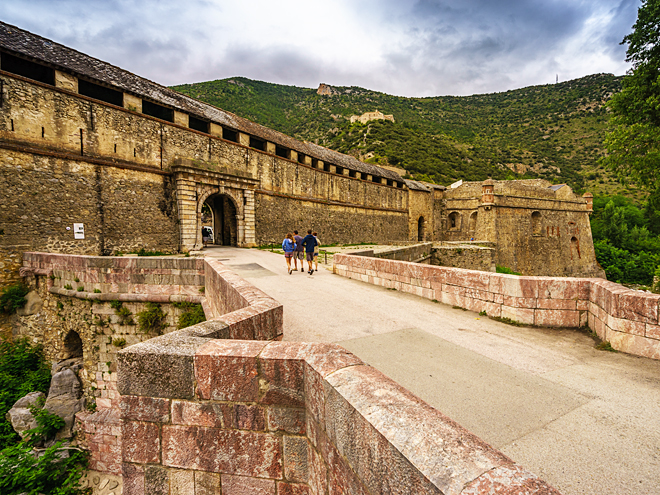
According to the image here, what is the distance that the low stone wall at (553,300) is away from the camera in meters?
3.83

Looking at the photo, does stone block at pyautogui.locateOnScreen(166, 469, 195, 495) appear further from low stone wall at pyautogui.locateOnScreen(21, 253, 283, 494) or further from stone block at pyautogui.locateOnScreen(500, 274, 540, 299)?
stone block at pyautogui.locateOnScreen(500, 274, 540, 299)

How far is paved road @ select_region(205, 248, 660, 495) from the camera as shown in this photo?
2143 mm

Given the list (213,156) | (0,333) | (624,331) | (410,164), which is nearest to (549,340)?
(624,331)

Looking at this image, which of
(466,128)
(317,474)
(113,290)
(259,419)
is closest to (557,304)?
(317,474)

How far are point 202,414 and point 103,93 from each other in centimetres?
1816

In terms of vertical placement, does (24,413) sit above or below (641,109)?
below

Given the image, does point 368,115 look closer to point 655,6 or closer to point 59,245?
point 655,6

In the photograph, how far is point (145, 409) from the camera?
236cm

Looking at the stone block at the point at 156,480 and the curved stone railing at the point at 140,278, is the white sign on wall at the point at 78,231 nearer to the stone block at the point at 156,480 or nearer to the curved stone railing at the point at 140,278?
the curved stone railing at the point at 140,278

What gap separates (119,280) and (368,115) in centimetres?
7516

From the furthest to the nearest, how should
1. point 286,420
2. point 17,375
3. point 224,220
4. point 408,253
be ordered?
point 224,220
point 408,253
point 17,375
point 286,420

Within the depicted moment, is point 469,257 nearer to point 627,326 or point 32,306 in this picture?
point 627,326

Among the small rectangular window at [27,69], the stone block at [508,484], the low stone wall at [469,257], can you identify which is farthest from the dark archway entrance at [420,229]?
the stone block at [508,484]

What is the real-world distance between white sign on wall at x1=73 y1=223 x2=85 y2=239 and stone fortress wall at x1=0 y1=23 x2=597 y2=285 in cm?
14
